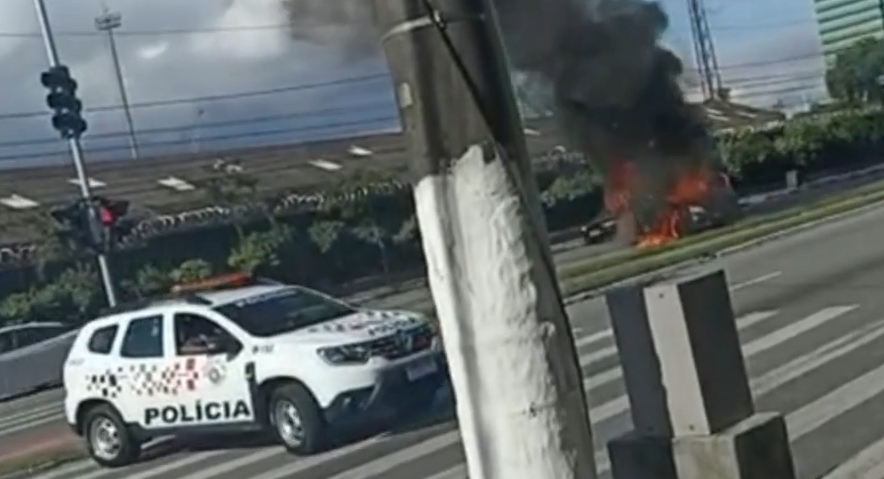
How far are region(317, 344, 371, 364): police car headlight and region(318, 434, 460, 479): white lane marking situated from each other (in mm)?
967

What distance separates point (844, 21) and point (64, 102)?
58141 millimetres

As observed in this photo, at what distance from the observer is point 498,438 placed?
269 cm

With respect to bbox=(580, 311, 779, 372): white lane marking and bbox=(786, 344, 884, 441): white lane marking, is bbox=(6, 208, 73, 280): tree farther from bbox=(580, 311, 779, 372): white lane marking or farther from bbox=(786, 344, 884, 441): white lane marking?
bbox=(786, 344, 884, 441): white lane marking

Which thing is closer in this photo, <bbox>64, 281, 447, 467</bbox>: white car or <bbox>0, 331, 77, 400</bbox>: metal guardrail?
<bbox>64, 281, 447, 467</bbox>: white car

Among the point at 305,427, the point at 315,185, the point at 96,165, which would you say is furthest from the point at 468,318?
the point at 96,165

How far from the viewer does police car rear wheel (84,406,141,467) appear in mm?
12178

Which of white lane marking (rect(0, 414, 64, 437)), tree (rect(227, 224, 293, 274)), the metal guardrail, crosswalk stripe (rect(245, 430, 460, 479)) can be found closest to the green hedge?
tree (rect(227, 224, 293, 274))

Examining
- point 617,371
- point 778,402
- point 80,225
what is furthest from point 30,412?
point 778,402

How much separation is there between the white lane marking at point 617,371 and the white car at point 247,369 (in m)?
1.25

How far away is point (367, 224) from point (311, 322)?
27.9 meters

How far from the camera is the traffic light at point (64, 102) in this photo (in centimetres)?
2139

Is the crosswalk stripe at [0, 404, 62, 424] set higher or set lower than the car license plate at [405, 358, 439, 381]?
lower

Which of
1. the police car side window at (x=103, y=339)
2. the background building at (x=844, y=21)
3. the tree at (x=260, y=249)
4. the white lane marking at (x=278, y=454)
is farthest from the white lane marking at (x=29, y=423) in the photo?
the background building at (x=844, y=21)

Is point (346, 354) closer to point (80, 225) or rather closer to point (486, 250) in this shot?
point (486, 250)
